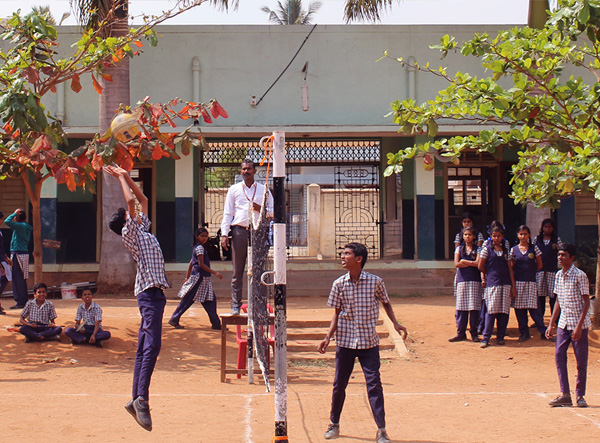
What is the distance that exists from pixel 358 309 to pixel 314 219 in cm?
1710

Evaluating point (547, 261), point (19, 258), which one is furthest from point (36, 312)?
point (547, 261)

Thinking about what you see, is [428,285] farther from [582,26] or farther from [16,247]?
[582,26]

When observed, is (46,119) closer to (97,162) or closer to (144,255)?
(97,162)

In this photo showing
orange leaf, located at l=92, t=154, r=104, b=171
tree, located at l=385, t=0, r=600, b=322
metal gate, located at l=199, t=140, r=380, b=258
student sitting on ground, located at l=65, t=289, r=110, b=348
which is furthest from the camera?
metal gate, located at l=199, t=140, r=380, b=258

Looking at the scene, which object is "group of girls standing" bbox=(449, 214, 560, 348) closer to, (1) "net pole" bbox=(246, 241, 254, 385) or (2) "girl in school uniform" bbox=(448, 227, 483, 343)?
(2) "girl in school uniform" bbox=(448, 227, 483, 343)

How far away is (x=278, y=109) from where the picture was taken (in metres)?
17.5

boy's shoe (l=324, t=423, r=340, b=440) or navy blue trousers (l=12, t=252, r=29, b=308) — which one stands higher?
navy blue trousers (l=12, t=252, r=29, b=308)

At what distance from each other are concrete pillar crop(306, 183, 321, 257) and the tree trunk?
28.2 feet

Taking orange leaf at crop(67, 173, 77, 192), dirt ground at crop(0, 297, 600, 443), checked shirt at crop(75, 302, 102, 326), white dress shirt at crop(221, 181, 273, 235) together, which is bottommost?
dirt ground at crop(0, 297, 600, 443)

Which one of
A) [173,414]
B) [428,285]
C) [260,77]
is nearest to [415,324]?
[428,285]

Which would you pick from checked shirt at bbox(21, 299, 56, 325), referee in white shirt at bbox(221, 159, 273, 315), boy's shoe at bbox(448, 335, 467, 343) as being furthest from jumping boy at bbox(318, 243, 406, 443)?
checked shirt at bbox(21, 299, 56, 325)

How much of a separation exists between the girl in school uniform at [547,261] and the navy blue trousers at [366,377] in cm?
602

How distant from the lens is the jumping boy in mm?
6246

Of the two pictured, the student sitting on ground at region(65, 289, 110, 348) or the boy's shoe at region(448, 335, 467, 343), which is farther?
the boy's shoe at region(448, 335, 467, 343)
